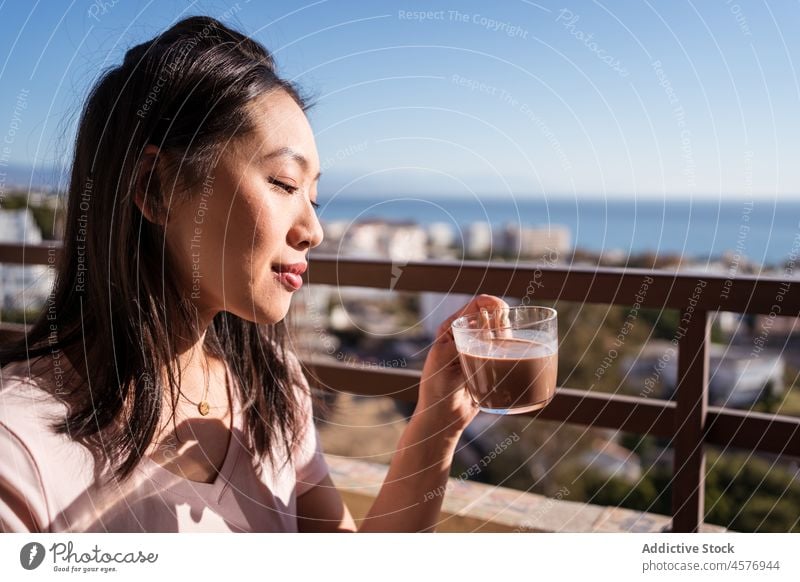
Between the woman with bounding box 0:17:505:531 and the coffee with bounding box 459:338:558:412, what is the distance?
6 cm

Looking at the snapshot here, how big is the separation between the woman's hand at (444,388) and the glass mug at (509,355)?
0.06 m

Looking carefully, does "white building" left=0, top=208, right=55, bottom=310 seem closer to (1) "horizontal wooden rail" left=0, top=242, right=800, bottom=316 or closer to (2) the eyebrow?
(1) "horizontal wooden rail" left=0, top=242, right=800, bottom=316

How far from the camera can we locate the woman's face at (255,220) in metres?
0.75

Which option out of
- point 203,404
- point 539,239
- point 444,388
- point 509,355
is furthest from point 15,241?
point 539,239

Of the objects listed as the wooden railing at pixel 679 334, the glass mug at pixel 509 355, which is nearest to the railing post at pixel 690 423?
the wooden railing at pixel 679 334

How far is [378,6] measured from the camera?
102 centimetres

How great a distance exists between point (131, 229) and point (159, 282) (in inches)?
2.7

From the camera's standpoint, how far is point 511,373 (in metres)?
0.78

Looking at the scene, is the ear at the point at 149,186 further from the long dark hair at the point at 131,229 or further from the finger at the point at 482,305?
the finger at the point at 482,305

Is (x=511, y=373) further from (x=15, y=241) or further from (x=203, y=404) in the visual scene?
(x=15, y=241)

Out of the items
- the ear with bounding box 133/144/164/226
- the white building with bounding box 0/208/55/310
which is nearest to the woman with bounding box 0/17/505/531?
the ear with bounding box 133/144/164/226
